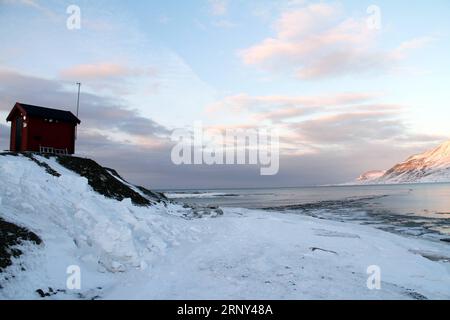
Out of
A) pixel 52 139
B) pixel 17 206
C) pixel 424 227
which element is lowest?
pixel 424 227

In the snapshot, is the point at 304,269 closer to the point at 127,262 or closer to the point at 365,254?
the point at 365,254

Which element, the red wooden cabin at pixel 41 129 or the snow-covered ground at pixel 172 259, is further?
the red wooden cabin at pixel 41 129

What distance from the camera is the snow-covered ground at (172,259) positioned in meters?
8.26

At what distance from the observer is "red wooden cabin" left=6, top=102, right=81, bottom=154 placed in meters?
26.7

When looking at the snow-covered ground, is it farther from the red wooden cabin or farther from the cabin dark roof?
the cabin dark roof

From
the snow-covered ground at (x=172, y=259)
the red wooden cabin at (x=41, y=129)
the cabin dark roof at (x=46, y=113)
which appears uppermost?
the cabin dark roof at (x=46, y=113)

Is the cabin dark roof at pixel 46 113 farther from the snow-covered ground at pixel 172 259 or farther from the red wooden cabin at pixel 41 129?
the snow-covered ground at pixel 172 259

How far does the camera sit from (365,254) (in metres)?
13.2

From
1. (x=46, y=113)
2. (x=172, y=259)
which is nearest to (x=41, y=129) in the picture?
(x=46, y=113)

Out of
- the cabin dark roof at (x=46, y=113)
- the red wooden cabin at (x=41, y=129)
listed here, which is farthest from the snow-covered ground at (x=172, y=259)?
the cabin dark roof at (x=46, y=113)

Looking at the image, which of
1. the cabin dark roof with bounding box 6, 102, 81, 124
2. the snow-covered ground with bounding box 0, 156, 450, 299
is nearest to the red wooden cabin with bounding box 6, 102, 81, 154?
the cabin dark roof with bounding box 6, 102, 81, 124
